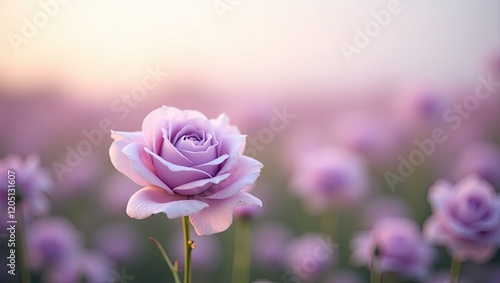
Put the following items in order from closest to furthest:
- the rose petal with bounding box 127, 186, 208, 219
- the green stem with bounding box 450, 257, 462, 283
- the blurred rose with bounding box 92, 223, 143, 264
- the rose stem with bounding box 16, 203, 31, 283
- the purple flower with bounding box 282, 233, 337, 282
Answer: the rose petal with bounding box 127, 186, 208, 219 < the rose stem with bounding box 16, 203, 31, 283 < the green stem with bounding box 450, 257, 462, 283 < the purple flower with bounding box 282, 233, 337, 282 < the blurred rose with bounding box 92, 223, 143, 264

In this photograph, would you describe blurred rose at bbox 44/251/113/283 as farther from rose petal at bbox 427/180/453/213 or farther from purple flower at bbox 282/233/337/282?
rose petal at bbox 427/180/453/213

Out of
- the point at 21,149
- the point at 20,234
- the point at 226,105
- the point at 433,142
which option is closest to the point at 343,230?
the point at 433,142

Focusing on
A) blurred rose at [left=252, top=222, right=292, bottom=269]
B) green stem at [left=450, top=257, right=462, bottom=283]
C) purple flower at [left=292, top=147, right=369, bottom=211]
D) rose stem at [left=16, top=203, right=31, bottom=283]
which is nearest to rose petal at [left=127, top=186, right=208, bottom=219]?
rose stem at [left=16, top=203, right=31, bottom=283]

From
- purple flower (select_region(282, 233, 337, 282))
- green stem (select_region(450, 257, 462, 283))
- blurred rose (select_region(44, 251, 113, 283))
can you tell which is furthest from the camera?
purple flower (select_region(282, 233, 337, 282))

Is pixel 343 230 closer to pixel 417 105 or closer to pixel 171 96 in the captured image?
pixel 417 105

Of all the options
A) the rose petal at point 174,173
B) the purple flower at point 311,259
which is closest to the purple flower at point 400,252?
the purple flower at point 311,259

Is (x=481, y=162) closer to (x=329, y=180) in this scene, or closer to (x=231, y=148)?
(x=329, y=180)
